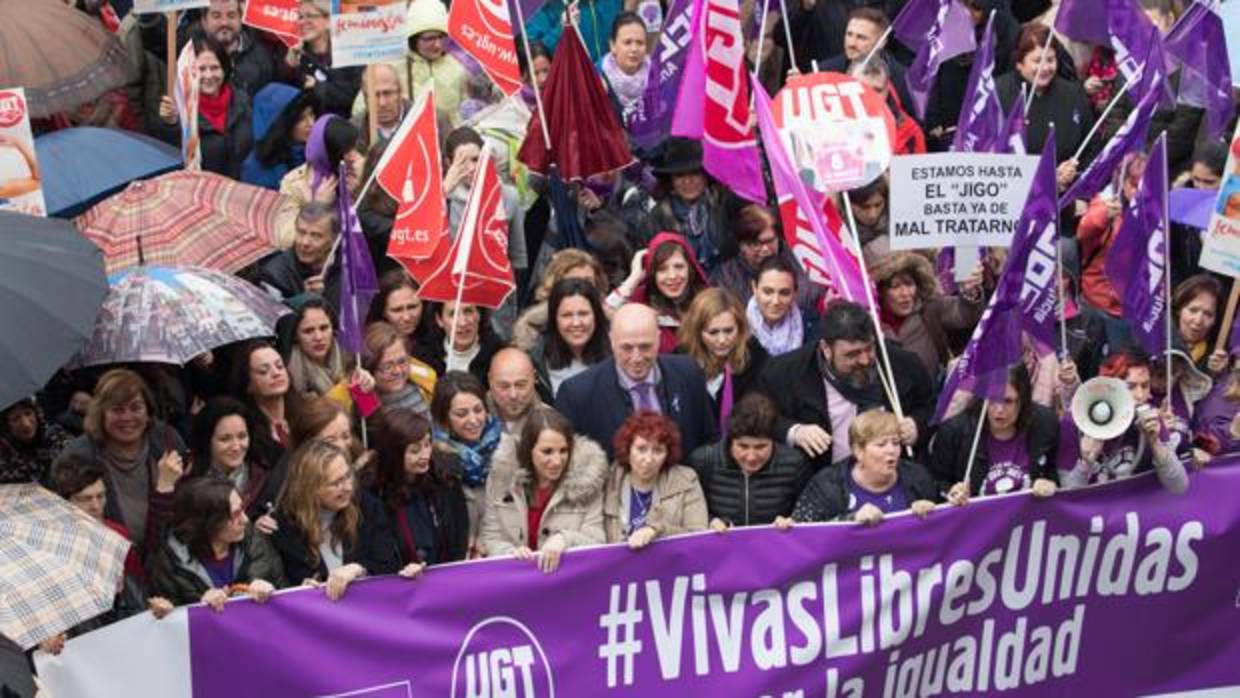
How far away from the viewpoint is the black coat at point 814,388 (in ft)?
41.6

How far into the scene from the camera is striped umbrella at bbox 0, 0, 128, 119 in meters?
13.9

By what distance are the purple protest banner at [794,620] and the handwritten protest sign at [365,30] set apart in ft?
13.2

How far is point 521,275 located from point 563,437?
348cm

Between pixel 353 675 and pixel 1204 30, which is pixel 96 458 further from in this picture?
pixel 1204 30

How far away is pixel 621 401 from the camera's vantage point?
12.6 metres

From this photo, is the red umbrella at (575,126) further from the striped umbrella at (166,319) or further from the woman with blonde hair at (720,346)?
the striped umbrella at (166,319)

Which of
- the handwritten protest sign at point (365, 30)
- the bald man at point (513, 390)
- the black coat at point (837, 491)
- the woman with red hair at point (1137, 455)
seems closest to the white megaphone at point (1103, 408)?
the woman with red hair at point (1137, 455)

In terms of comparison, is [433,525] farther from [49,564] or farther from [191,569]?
[49,564]

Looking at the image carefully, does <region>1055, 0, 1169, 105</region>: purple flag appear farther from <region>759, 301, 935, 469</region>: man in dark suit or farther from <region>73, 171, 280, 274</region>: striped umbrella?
<region>73, 171, 280, 274</region>: striped umbrella

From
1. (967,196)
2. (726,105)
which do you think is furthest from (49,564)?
(726,105)

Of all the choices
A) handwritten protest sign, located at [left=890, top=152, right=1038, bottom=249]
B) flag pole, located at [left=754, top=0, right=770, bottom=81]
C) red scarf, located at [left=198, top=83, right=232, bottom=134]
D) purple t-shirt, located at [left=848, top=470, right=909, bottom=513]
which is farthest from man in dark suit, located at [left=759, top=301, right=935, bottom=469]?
red scarf, located at [left=198, top=83, right=232, bottom=134]

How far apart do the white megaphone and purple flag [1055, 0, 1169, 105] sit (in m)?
2.37

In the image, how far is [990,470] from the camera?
12.4m

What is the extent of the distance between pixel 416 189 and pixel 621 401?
165 centimetres
